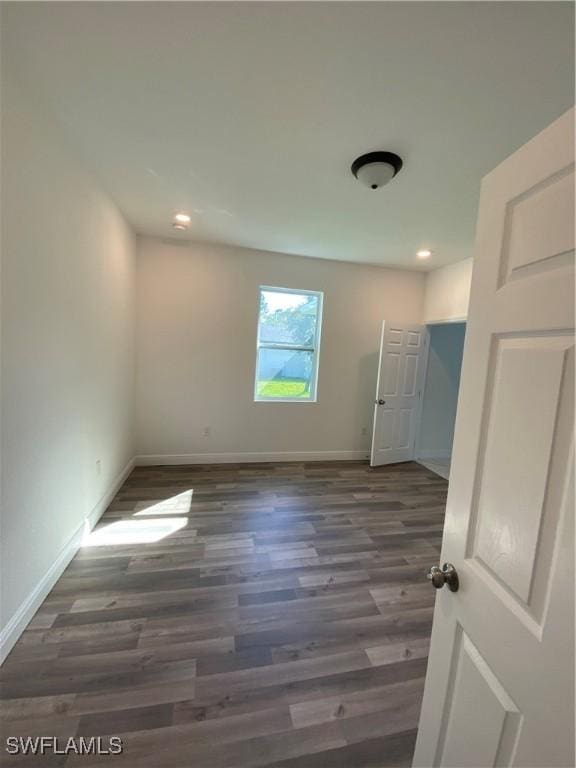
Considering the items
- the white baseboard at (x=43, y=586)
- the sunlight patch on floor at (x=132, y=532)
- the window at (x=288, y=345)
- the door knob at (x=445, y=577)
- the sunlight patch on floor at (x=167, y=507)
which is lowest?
the sunlight patch on floor at (x=132, y=532)

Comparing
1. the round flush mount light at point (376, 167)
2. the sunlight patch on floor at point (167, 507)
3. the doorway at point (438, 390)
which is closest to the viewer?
the round flush mount light at point (376, 167)

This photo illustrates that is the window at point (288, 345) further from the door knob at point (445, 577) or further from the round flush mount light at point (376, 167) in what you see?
the door knob at point (445, 577)

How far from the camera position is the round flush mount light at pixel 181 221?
2.85 metres

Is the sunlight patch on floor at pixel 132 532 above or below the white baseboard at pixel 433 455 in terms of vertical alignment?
below

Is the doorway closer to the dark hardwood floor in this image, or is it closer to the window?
the window

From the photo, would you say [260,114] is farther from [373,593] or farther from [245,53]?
[373,593]

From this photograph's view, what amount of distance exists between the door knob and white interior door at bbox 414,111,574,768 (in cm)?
2

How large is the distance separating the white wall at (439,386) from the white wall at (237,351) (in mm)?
554

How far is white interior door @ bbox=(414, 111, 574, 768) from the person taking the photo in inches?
20.7

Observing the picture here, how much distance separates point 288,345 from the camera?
4074 mm

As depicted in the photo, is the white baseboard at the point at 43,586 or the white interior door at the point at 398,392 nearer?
the white baseboard at the point at 43,586

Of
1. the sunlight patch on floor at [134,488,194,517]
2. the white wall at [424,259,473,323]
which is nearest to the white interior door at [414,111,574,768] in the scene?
the sunlight patch on floor at [134,488,194,517]

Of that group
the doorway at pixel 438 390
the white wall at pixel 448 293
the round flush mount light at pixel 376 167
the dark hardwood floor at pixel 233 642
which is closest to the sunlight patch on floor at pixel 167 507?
the dark hardwood floor at pixel 233 642

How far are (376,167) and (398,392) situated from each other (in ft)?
9.69
